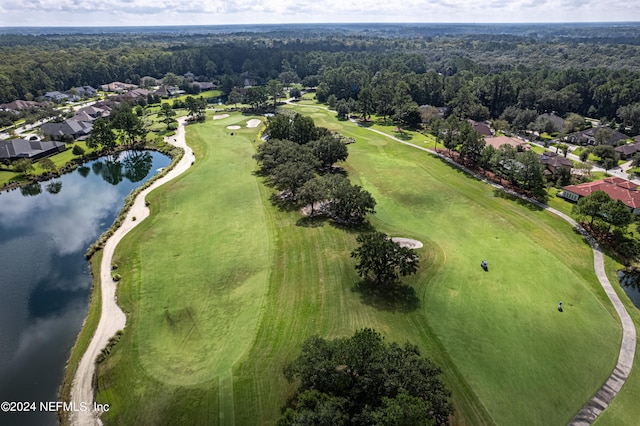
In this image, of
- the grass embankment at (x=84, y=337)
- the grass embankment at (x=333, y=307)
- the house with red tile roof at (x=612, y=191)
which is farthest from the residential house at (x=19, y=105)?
the house with red tile roof at (x=612, y=191)

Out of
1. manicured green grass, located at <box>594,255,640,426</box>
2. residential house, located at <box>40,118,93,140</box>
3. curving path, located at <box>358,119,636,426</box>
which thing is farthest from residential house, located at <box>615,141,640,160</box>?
residential house, located at <box>40,118,93,140</box>

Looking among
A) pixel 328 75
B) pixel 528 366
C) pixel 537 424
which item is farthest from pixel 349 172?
pixel 328 75

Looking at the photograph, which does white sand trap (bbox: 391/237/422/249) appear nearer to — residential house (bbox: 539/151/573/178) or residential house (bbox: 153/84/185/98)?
residential house (bbox: 539/151/573/178)

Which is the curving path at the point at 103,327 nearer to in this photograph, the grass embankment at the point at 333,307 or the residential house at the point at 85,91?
the grass embankment at the point at 333,307

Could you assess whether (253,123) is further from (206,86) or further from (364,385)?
(364,385)

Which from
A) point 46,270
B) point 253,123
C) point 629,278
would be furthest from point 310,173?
point 253,123

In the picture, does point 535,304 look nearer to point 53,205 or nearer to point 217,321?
point 217,321
